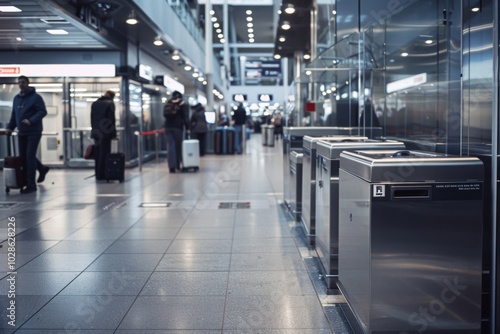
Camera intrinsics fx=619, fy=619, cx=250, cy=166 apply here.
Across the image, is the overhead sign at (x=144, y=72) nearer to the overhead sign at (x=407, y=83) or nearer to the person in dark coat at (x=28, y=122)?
the person in dark coat at (x=28, y=122)

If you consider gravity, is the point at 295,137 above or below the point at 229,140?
above

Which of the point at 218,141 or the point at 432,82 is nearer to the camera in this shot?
the point at 432,82

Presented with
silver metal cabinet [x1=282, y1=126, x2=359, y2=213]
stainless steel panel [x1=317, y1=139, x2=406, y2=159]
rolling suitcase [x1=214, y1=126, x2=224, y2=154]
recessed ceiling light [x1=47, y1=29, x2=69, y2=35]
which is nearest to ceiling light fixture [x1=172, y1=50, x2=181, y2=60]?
rolling suitcase [x1=214, y1=126, x2=224, y2=154]

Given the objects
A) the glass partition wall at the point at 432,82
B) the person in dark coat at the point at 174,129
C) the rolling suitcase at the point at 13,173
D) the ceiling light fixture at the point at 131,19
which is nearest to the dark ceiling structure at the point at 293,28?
the ceiling light fixture at the point at 131,19

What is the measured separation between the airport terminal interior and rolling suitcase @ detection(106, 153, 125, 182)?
39 centimetres

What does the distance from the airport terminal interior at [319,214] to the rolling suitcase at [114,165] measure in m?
0.39

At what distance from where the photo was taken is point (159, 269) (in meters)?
5.40

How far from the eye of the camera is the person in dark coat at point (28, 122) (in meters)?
10.6

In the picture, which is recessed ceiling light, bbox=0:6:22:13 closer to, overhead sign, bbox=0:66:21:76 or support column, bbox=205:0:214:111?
overhead sign, bbox=0:66:21:76

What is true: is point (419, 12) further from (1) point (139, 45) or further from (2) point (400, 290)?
(1) point (139, 45)

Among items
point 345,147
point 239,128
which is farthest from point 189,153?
point 345,147

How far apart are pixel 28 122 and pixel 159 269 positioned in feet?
20.4

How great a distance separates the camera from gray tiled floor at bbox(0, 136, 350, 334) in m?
4.05

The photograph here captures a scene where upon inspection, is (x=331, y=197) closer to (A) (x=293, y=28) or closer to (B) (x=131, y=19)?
(B) (x=131, y=19)
